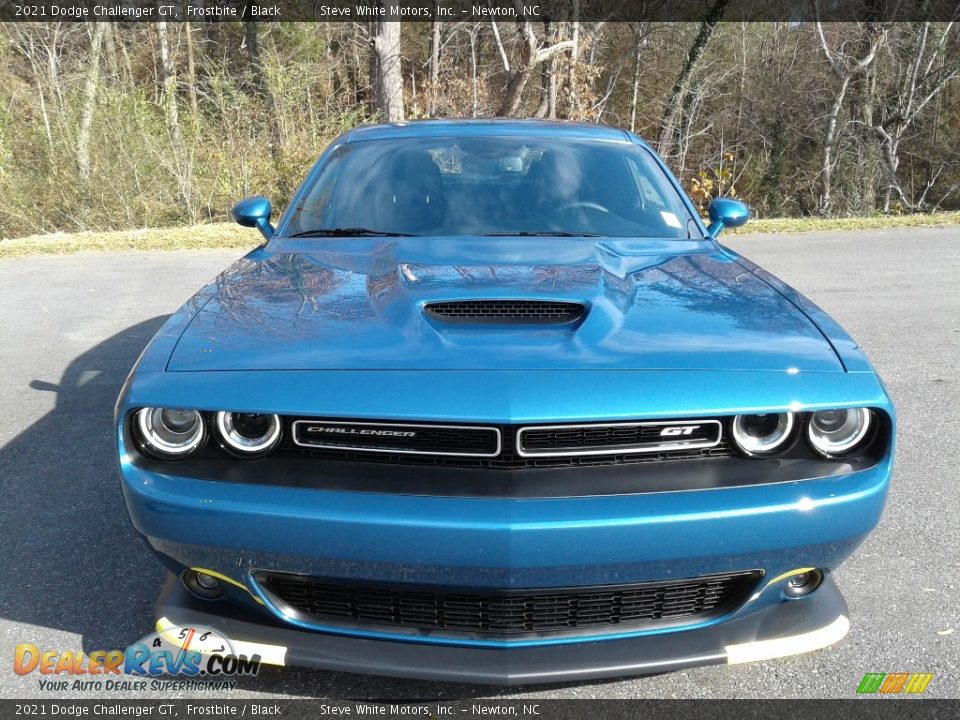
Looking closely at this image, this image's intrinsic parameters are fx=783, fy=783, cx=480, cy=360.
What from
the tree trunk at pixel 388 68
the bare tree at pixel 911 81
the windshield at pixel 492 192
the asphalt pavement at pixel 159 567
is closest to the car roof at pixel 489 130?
the windshield at pixel 492 192

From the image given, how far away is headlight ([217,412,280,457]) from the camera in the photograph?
1.88 m

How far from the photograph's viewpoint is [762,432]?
6.38ft

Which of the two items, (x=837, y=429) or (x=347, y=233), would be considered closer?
(x=837, y=429)

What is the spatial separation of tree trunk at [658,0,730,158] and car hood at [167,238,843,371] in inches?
781

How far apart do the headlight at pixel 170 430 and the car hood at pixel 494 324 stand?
0.12 metres

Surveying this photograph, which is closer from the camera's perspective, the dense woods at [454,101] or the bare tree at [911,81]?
the dense woods at [454,101]

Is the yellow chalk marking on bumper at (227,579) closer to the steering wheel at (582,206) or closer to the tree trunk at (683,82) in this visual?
the steering wheel at (582,206)

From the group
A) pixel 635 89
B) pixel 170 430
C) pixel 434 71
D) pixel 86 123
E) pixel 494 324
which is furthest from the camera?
pixel 635 89

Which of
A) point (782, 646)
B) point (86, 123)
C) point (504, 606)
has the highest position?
point (504, 606)

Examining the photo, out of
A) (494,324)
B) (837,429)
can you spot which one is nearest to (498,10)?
(494,324)

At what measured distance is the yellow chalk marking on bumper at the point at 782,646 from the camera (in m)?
1.88

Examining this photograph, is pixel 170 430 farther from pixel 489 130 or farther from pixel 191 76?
pixel 191 76

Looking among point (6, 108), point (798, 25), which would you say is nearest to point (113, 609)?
point (6, 108)

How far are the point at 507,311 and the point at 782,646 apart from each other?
1.09m
